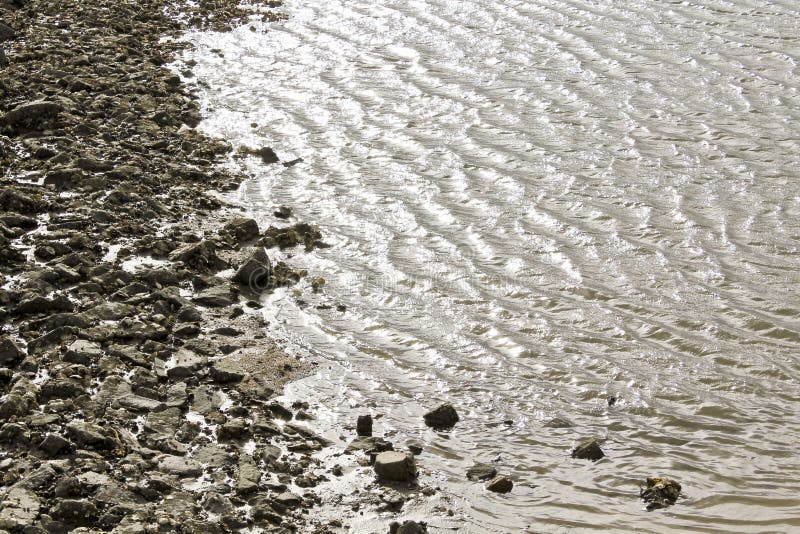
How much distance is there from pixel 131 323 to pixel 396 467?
2154mm

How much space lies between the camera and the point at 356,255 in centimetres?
767

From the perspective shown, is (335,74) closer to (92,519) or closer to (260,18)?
(260,18)

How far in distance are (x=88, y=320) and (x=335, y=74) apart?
597 centimetres

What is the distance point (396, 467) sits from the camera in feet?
17.0

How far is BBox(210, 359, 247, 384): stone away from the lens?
596cm

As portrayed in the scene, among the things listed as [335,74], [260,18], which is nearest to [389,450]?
[335,74]

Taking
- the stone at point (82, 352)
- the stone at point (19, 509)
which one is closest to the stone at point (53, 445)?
the stone at point (19, 509)

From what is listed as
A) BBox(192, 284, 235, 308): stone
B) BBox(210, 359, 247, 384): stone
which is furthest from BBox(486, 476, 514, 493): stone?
BBox(192, 284, 235, 308): stone

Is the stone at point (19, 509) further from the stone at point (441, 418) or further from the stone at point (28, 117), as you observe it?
the stone at point (28, 117)

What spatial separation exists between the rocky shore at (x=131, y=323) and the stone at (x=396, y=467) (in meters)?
0.34

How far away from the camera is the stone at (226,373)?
5.96 meters

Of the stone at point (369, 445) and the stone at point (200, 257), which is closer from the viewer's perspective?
the stone at point (369, 445)

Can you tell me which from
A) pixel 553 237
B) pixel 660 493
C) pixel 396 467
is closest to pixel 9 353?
pixel 396 467

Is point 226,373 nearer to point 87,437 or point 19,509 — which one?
point 87,437
